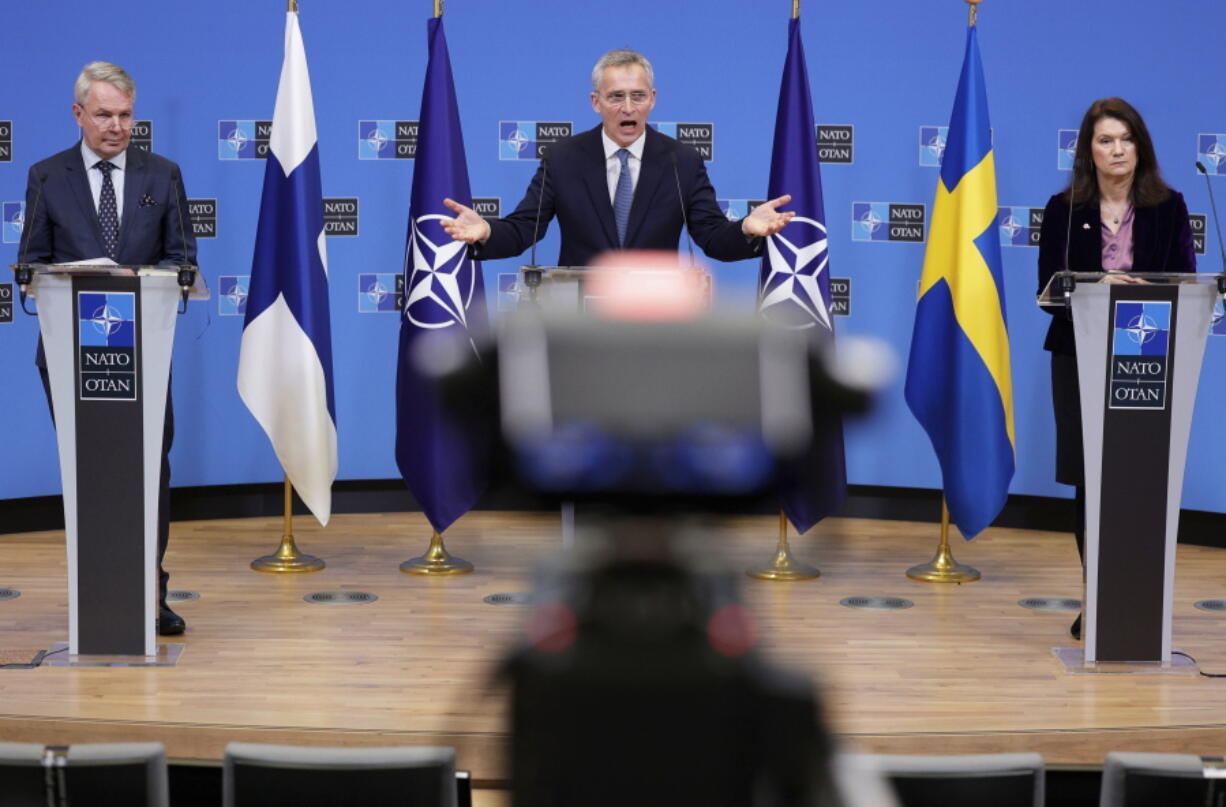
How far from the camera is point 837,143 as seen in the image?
6.39 metres

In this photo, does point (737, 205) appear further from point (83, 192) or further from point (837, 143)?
point (83, 192)

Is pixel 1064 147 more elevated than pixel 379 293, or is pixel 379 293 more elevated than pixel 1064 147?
pixel 1064 147

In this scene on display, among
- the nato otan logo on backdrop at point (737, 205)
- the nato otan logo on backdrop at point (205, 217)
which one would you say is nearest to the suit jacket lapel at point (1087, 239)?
the nato otan logo on backdrop at point (737, 205)

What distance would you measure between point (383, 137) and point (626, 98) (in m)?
2.58

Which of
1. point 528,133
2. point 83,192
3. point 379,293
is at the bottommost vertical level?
point 379,293

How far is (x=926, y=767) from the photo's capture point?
2258 mm

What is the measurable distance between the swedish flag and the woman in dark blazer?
0.89 meters

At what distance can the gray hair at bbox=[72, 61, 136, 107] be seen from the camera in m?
4.00

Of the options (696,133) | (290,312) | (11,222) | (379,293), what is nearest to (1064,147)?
(696,133)

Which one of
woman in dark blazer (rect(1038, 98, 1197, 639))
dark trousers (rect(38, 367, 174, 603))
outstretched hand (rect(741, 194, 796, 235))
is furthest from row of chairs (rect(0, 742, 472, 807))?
woman in dark blazer (rect(1038, 98, 1197, 639))

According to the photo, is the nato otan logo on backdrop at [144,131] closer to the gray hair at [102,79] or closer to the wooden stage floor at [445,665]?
the wooden stage floor at [445,665]

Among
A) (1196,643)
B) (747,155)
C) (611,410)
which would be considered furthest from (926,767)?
(747,155)

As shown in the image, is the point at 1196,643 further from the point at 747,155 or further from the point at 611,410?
the point at 611,410

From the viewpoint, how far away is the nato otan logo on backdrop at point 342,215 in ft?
21.1
